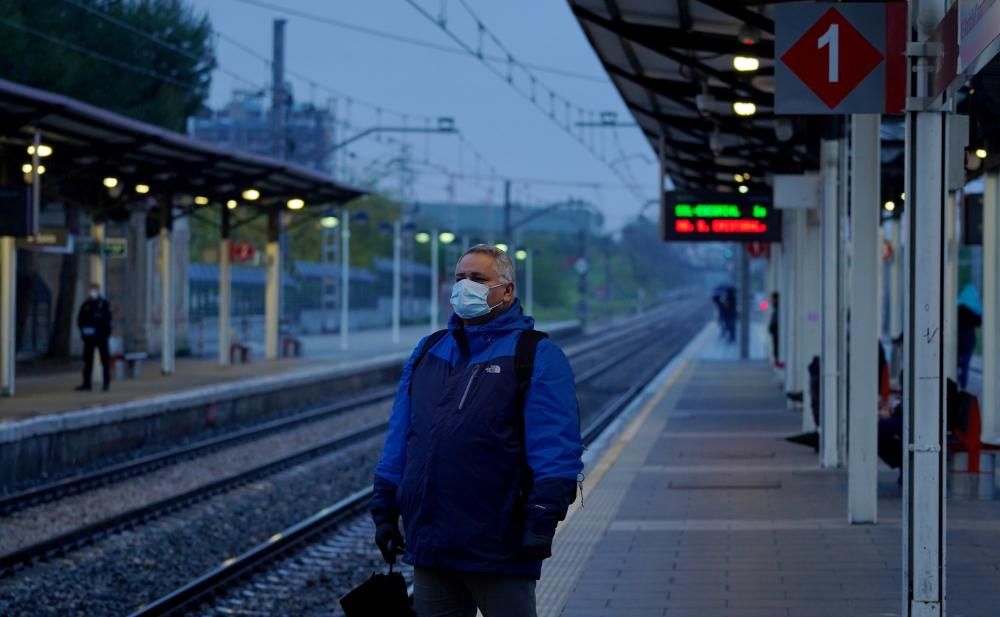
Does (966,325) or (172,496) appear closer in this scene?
(172,496)

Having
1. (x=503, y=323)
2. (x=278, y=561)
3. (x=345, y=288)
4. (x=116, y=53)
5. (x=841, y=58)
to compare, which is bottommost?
(x=278, y=561)

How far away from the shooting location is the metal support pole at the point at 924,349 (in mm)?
6094

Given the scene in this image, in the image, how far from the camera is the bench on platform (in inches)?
1056

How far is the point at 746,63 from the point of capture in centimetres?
1300

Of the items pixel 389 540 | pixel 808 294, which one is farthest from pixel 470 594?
pixel 808 294

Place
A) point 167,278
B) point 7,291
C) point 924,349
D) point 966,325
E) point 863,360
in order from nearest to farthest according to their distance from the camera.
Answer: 1. point 924,349
2. point 863,360
3. point 966,325
4. point 7,291
5. point 167,278

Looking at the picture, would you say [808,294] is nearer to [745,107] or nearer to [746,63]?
[745,107]

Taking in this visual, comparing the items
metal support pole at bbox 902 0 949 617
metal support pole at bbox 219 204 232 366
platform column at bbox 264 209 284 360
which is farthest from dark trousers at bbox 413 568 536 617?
platform column at bbox 264 209 284 360

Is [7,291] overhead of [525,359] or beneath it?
overhead

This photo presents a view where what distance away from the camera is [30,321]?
31.7 meters

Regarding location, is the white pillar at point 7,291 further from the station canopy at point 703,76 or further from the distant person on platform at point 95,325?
the station canopy at point 703,76

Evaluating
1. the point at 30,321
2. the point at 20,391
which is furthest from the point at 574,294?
the point at 20,391

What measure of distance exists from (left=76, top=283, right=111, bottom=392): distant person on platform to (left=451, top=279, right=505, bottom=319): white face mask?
1870cm

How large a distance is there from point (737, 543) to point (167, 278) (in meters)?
19.1
